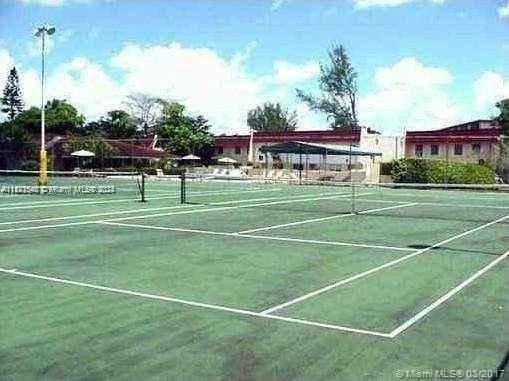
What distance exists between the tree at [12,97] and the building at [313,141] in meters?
38.9

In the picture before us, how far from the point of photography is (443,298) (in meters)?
8.15

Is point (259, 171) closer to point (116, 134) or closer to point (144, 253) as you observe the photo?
point (116, 134)

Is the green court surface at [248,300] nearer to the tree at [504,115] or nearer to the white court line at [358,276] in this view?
the white court line at [358,276]

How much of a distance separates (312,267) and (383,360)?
15.7ft

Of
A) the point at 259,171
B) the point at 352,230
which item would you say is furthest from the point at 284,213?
the point at 259,171

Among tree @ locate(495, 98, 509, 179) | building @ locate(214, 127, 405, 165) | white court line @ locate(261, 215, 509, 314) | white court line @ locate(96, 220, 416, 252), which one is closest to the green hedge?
tree @ locate(495, 98, 509, 179)

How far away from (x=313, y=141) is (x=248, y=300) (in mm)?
58022

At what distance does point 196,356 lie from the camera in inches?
221

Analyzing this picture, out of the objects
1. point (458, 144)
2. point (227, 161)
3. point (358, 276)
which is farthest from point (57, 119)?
point (358, 276)

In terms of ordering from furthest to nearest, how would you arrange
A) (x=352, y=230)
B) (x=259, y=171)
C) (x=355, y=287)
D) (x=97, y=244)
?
(x=259, y=171)
(x=352, y=230)
(x=97, y=244)
(x=355, y=287)

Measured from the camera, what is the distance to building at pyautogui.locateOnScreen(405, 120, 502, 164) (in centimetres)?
5797

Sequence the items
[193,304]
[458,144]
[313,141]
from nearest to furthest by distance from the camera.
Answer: [193,304] < [458,144] < [313,141]

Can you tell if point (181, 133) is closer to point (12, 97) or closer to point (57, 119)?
point (57, 119)

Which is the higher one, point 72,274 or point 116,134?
point 116,134
